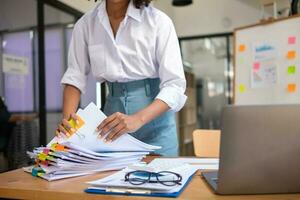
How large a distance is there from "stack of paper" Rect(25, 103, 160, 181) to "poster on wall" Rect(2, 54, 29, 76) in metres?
2.08

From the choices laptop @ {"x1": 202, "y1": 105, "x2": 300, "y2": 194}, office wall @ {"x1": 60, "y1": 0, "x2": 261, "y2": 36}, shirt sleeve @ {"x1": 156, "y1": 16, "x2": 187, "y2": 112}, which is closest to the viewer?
laptop @ {"x1": 202, "y1": 105, "x2": 300, "y2": 194}

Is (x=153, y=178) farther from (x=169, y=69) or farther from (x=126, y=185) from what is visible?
(x=169, y=69)

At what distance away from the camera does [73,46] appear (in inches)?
49.4

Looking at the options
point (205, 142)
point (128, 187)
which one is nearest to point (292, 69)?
point (205, 142)

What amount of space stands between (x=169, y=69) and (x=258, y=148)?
55cm

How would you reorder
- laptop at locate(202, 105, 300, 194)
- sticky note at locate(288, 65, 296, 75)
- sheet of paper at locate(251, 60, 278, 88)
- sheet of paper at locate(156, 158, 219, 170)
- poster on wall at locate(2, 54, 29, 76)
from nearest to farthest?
laptop at locate(202, 105, 300, 194)
sheet of paper at locate(156, 158, 219, 170)
poster on wall at locate(2, 54, 29, 76)
sticky note at locate(288, 65, 296, 75)
sheet of paper at locate(251, 60, 278, 88)

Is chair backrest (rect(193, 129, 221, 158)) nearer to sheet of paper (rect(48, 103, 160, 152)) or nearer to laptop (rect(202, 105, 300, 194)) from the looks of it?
sheet of paper (rect(48, 103, 160, 152))

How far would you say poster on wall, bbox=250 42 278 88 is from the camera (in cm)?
332

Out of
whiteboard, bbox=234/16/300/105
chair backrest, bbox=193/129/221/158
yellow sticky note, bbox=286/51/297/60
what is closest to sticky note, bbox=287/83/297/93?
whiteboard, bbox=234/16/300/105

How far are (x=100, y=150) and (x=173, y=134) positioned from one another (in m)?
0.38

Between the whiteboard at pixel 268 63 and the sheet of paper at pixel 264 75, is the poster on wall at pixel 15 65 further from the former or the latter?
the sheet of paper at pixel 264 75

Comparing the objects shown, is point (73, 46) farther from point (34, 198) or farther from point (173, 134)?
point (34, 198)

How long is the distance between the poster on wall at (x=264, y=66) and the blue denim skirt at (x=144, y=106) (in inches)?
95.4

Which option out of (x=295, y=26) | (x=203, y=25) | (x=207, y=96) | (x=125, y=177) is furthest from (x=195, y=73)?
(x=125, y=177)
